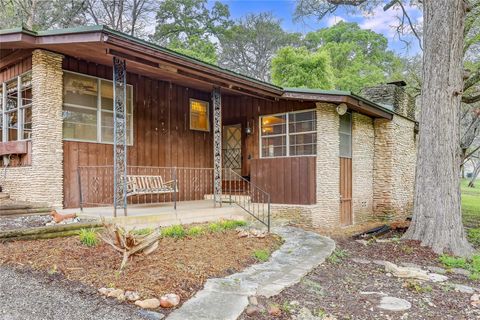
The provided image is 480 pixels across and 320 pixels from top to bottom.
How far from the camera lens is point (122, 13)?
835 inches

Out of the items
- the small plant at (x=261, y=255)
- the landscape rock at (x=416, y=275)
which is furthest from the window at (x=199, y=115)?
the landscape rock at (x=416, y=275)

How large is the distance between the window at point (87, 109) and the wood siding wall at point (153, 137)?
156 mm

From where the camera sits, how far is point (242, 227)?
7.04m

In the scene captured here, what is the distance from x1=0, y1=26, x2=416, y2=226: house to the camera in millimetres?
6492

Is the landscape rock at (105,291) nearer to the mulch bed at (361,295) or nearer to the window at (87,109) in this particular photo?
the mulch bed at (361,295)

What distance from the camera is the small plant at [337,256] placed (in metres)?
5.45

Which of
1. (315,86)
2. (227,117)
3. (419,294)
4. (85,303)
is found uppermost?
(315,86)

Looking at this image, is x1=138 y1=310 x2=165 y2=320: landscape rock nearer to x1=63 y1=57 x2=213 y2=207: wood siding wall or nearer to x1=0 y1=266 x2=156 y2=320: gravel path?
x1=0 y1=266 x2=156 y2=320: gravel path

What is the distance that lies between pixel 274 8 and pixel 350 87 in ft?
28.1

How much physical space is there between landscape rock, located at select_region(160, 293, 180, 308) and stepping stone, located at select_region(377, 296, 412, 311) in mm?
2167

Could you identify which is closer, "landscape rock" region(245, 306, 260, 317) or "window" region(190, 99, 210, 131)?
"landscape rock" region(245, 306, 260, 317)

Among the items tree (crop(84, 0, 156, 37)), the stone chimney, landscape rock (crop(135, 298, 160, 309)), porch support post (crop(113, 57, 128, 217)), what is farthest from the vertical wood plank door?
tree (crop(84, 0, 156, 37))

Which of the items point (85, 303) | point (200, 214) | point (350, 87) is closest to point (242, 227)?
point (200, 214)

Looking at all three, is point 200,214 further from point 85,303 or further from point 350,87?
point 350,87
